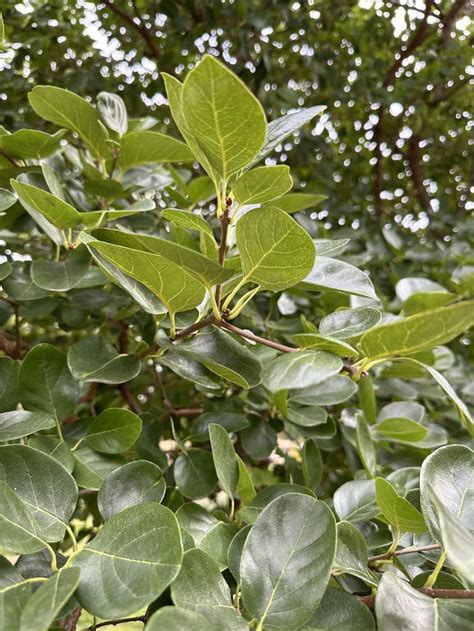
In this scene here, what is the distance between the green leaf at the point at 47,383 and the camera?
56 cm

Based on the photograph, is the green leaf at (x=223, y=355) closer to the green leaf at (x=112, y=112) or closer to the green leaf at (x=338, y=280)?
the green leaf at (x=338, y=280)

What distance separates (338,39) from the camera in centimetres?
189

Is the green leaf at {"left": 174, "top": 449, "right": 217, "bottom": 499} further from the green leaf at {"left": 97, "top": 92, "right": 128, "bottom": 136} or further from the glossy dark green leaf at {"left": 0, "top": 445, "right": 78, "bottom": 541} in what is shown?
the green leaf at {"left": 97, "top": 92, "right": 128, "bottom": 136}

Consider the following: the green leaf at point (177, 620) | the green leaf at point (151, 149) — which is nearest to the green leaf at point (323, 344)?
the green leaf at point (177, 620)

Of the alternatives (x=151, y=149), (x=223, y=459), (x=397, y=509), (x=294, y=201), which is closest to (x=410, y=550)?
Result: (x=397, y=509)

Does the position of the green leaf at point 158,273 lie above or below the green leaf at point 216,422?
above

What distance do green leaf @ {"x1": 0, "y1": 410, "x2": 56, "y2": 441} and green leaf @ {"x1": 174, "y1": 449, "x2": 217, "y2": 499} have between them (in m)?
0.16

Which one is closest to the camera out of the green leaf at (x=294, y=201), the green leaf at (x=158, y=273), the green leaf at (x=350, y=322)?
the green leaf at (x=158, y=273)

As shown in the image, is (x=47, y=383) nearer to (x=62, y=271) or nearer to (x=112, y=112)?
(x=62, y=271)

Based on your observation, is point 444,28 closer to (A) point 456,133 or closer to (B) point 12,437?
(A) point 456,133

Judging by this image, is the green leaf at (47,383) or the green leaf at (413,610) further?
the green leaf at (47,383)

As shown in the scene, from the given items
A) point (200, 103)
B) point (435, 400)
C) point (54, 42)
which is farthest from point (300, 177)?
point (200, 103)

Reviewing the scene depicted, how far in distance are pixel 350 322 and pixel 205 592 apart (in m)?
0.27

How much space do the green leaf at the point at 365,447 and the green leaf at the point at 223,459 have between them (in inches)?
6.2
